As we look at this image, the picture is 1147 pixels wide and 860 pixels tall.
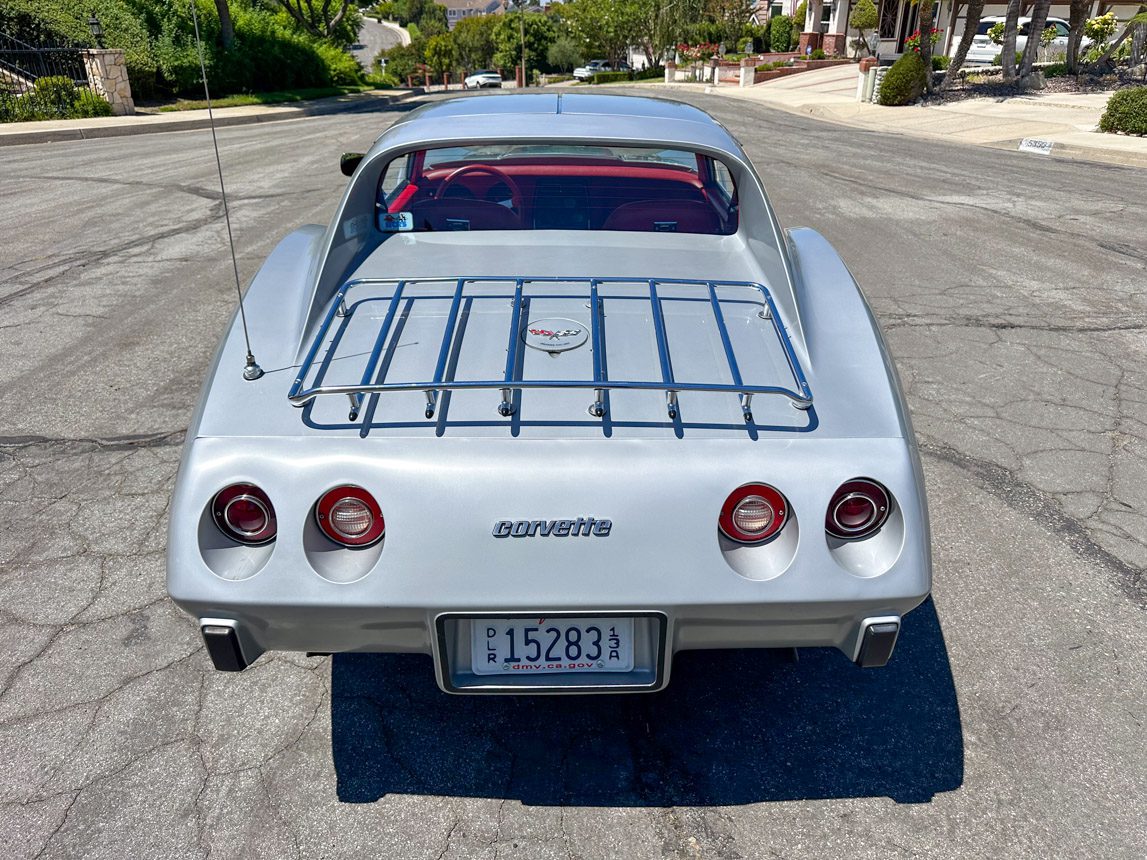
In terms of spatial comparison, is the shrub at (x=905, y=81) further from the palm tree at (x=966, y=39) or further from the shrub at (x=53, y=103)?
the shrub at (x=53, y=103)

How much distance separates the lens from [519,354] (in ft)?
8.02

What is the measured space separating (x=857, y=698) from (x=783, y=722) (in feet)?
0.98

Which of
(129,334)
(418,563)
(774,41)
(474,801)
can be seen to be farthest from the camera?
(774,41)

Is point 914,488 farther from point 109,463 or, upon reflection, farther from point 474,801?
point 109,463

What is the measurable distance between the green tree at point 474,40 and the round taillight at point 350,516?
91.0 m

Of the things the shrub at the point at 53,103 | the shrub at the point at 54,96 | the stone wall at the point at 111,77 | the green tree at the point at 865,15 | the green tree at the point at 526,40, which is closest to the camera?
the shrub at the point at 53,103

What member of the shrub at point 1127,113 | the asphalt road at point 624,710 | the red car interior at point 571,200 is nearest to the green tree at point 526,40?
the shrub at point 1127,113

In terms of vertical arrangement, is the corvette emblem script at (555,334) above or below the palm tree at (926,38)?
below

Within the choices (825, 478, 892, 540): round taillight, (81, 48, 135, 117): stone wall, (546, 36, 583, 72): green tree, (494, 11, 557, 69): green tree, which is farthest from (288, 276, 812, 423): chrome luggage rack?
(494, 11, 557, 69): green tree

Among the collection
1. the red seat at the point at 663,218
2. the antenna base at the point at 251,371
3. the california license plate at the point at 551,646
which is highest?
the red seat at the point at 663,218

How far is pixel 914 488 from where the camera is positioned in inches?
82.9

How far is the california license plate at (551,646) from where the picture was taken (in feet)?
7.02

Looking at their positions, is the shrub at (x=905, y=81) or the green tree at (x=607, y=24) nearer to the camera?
the shrub at (x=905, y=81)

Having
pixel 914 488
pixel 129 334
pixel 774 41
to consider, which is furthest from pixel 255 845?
pixel 774 41
